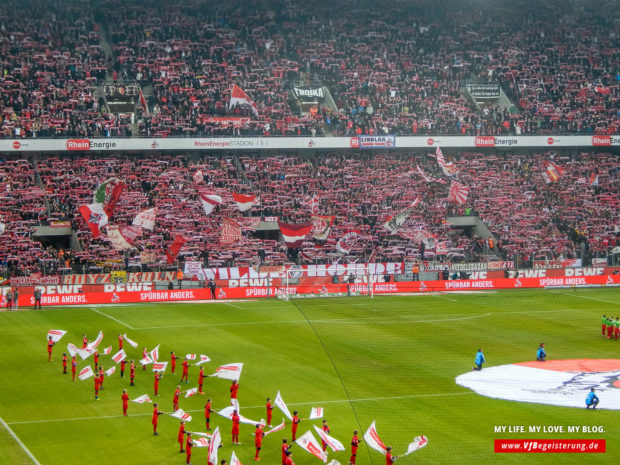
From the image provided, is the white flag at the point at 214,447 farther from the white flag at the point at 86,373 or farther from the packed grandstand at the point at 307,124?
the packed grandstand at the point at 307,124

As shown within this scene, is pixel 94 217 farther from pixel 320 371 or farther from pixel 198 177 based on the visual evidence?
pixel 320 371

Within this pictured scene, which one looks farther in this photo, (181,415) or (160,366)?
(160,366)

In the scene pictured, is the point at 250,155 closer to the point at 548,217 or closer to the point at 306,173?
the point at 306,173

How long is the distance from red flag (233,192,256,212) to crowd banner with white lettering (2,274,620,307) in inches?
289

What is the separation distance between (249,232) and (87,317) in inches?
645

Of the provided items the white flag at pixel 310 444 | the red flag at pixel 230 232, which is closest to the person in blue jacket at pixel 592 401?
the white flag at pixel 310 444

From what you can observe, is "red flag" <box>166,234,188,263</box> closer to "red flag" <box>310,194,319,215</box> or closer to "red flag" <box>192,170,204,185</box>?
"red flag" <box>192,170,204,185</box>

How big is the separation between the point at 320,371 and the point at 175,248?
24403mm

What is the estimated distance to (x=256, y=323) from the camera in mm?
44062

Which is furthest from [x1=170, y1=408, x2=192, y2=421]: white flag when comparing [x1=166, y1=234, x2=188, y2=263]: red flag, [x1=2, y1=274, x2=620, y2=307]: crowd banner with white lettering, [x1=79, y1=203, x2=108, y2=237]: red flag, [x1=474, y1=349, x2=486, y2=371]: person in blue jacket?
[x1=79, y1=203, x2=108, y2=237]: red flag

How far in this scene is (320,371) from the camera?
33.7 metres

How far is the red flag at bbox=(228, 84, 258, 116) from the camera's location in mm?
64438

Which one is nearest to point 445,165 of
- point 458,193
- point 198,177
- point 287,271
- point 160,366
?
point 458,193

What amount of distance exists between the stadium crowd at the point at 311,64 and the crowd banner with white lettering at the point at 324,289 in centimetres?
1350
